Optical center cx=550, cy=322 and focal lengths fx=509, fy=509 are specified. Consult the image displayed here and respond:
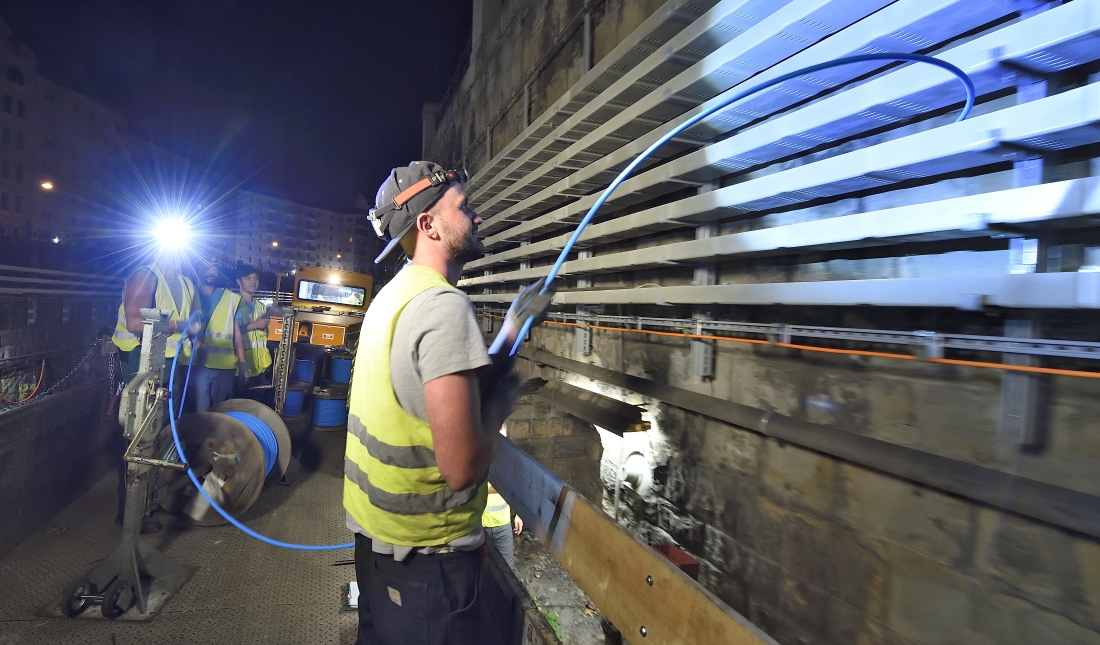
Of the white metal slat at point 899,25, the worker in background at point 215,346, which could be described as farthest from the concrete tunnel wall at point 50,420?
the white metal slat at point 899,25

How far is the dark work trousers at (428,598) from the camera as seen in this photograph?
54.9 inches

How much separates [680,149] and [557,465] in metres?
3.16

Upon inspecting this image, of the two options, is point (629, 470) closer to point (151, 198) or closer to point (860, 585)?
point (860, 585)

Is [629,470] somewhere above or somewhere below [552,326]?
below

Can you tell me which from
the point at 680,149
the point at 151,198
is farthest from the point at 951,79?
the point at 151,198

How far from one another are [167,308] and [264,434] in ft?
5.22

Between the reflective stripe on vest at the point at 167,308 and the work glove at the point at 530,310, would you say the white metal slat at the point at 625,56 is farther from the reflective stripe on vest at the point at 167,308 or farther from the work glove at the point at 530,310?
the reflective stripe on vest at the point at 167,308

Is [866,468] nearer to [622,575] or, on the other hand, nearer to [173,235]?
[622,575]

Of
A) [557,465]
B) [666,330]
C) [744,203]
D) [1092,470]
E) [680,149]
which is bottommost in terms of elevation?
[557,465]

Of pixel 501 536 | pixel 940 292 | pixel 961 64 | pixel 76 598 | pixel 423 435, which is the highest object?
pixel 961 64

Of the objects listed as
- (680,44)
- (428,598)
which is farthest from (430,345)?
(680,44)

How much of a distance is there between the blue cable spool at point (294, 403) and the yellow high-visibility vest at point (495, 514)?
4.82 meters

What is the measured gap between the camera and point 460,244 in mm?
1605

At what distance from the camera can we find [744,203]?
222 cm
